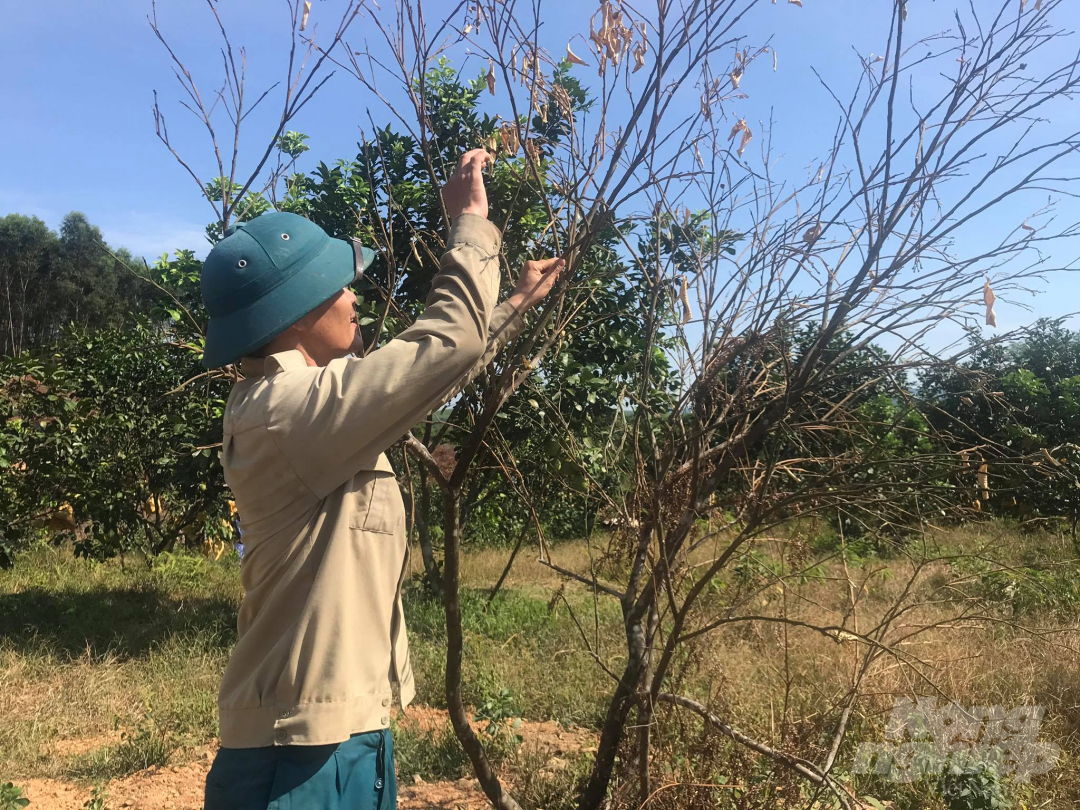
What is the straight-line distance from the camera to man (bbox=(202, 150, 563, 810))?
110 cm

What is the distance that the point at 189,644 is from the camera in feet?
16.6

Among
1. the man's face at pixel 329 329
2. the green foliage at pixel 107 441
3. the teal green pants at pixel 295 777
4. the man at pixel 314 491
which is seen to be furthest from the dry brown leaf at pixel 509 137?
the green foliage at pixel 107 441

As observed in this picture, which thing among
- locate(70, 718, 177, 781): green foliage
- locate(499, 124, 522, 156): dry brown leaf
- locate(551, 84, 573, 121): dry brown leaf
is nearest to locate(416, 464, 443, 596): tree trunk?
locate(70, 718, 177, 781): green foliage

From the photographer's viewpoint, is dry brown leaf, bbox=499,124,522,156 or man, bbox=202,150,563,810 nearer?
man, bbox=202,150,563,810

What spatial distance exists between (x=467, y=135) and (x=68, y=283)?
25898 mm

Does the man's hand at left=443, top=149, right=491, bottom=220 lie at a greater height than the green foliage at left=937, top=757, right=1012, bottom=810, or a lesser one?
greater

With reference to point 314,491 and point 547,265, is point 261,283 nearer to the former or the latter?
point 314,491

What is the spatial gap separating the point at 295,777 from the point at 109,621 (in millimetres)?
5399

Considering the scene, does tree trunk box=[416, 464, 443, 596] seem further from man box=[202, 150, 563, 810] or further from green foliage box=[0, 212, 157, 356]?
green foliage box=[0, 212, 157, 356]

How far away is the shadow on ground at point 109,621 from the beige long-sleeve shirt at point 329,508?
440 cm

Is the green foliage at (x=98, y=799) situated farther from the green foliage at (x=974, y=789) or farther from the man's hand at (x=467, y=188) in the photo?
the green foliage at (x=974, y=789)

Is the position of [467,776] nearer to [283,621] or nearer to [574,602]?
[283,621]

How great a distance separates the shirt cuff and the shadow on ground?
185 inches

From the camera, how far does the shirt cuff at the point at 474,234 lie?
1.23 m
